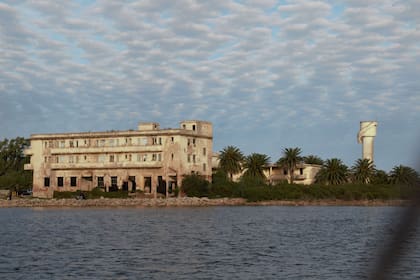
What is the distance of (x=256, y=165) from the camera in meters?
109

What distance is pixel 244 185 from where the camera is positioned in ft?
331

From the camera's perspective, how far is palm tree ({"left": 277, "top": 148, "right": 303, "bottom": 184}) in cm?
11038

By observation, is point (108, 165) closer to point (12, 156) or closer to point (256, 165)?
point (256, 165)

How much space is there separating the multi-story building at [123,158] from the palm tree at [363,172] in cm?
2426

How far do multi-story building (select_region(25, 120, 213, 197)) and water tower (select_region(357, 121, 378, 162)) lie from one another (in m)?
28.3

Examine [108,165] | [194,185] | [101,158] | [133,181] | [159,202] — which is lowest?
[159,202]

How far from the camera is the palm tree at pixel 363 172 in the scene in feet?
349

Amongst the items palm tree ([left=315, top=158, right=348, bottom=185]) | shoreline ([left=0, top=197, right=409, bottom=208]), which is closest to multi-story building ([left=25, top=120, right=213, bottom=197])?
shoreline ([left=0, top=197, right=409, bottom=208])

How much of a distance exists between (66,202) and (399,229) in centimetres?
9694

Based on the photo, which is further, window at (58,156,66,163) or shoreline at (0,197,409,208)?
window at (58,156,66,163)

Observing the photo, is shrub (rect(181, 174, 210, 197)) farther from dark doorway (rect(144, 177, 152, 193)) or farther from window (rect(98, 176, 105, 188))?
window (rect(98, 176, 105, 188))

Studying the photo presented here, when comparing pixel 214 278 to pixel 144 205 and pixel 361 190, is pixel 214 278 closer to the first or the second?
pixel 144 205

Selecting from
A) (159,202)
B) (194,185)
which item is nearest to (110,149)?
(159,202)

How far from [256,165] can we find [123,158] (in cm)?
2282
